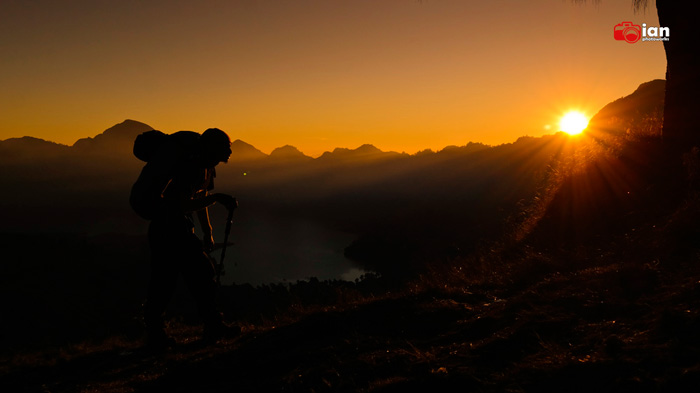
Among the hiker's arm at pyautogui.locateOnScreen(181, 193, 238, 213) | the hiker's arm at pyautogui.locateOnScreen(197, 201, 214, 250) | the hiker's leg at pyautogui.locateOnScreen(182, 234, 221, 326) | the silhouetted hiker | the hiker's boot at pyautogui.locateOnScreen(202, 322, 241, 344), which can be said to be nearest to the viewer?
the silhouetted hiker

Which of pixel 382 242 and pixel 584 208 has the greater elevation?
pixel 584 208

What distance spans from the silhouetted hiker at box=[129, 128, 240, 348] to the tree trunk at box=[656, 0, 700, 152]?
765 centimetres

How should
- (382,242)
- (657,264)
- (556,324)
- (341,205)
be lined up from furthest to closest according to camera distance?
(341,205) < (382,242) < (657,264) < (556,324)

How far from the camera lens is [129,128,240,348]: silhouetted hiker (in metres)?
4.04

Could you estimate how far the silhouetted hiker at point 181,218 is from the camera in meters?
4.04

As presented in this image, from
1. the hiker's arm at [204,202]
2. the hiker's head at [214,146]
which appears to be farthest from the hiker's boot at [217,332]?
the hiker's head at [214,146]

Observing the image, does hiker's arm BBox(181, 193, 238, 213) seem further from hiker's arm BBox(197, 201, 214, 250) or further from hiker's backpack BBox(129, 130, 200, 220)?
hiker's arm BBox(197, 201, 214, 250)

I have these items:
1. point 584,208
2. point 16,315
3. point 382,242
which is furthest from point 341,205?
point 584,208

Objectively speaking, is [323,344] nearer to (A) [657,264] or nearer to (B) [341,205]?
(A) [657,264]

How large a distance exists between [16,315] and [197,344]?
39179mm

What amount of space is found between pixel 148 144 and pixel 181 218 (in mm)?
830

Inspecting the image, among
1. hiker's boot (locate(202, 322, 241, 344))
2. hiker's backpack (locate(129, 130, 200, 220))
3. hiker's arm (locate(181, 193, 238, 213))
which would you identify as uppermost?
hiker's backpack (locate(129, 130, 200, 220))

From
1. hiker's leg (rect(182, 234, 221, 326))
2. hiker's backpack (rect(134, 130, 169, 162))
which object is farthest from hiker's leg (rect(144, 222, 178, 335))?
hiker's backpack (rect(134, 130, 169, 162))

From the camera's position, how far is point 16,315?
33.8m
